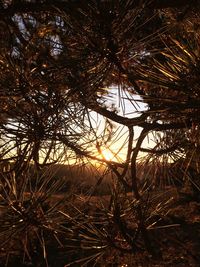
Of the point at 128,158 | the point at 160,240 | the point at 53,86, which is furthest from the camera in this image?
the point at 160,240

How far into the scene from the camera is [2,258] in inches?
106

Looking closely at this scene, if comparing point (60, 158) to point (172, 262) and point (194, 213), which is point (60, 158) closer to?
point (172, 262)

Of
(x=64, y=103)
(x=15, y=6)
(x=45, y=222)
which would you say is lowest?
(x=45, y=222)

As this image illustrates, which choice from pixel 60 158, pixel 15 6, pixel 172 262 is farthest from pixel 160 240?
pixel 15 6

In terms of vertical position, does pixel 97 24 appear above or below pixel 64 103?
above

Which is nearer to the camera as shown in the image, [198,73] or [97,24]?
[198,73]

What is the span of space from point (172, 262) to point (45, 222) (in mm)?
1114

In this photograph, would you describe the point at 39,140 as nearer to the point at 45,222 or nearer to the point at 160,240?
the point at 45,222

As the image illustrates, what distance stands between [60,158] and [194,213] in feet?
5.52

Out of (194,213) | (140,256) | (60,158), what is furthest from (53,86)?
(194,213)

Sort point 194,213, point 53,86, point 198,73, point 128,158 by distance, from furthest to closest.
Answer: point 194,213
point 128,158
point 53,86
point 198,73

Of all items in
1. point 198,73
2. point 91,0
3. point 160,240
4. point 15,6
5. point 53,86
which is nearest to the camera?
point 198,73

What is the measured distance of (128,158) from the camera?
1623 mm

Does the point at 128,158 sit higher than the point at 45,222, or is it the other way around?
the point at 128,158
